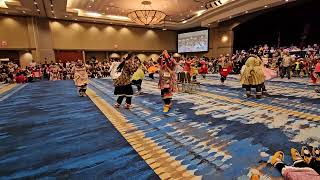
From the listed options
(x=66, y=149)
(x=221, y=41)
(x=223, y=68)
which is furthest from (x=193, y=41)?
(x=66, y=149)

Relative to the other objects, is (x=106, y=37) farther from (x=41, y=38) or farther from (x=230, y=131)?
(x=230, y=131)

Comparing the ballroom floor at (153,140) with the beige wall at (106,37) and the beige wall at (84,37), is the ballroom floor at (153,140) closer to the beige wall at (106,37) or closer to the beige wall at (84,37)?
the beige wall at (84,37)

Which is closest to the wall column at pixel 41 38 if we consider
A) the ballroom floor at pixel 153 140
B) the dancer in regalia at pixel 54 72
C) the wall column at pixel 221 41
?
the dancer in regalia at pixel 54 72

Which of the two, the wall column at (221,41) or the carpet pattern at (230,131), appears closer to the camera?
the carpet pattern at (230,131)

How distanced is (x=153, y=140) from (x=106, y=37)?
15.5m

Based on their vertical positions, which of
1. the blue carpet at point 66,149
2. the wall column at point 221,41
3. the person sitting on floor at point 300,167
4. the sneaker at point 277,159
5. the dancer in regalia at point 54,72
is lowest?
the blue carpet at point 66,149

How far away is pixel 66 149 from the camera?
2467mm

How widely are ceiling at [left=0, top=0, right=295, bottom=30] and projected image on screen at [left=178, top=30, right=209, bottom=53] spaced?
1.93 meters

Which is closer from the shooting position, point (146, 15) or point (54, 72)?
point (146, 15)

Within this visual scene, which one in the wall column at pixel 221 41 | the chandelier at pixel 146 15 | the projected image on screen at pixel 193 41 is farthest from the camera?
the projected image on screen at pixel 193 41

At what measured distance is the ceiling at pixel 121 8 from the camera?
11586mm

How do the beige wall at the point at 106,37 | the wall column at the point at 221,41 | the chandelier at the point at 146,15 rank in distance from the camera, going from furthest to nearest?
the wall column at the point at 221,41 < the beige wall at the point at 106,37 < the chandelier at the point at 146,15

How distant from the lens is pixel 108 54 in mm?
17750

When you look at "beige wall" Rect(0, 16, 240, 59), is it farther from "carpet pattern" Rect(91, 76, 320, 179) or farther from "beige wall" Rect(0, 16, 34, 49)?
"carpet pattern" Rect(91, 76, 320, 179)
